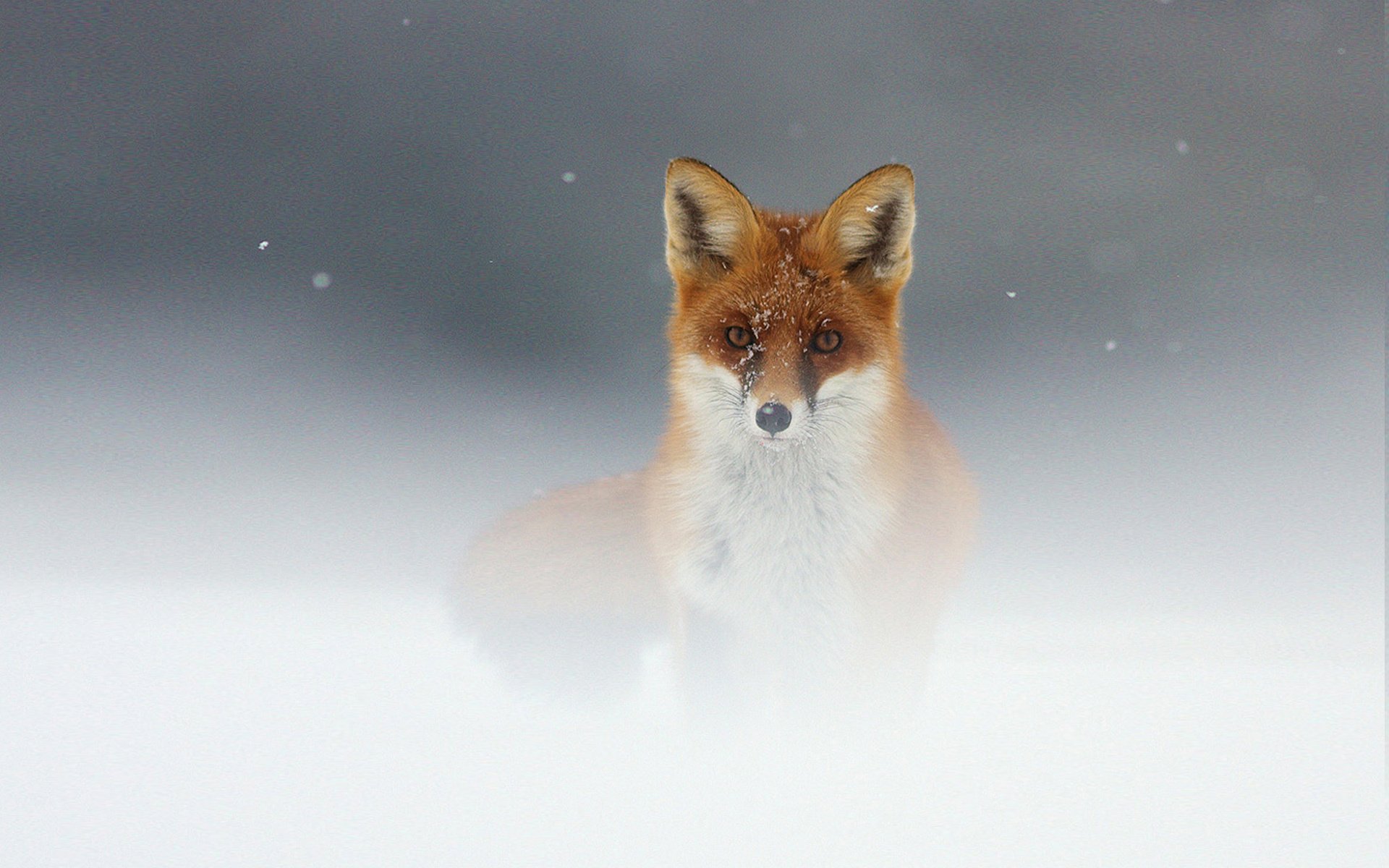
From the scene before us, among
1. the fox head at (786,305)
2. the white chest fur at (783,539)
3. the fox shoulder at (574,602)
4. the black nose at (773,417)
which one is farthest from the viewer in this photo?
the fox shoulder at (574,602)

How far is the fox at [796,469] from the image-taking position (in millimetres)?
2043

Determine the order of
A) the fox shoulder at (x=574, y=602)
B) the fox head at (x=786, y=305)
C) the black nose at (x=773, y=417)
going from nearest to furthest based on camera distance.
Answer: the black nose at (x=773, y=417) < the fox head at (x=786, y=305) < the fox shoulder at (x=574, y=602)

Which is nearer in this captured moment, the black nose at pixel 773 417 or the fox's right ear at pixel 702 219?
the black nose at pixel 773 417

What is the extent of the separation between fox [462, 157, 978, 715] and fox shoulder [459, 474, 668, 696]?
29 centimetres

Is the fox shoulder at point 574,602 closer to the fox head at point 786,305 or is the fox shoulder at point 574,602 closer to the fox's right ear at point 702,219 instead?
the fox head at point 786,305

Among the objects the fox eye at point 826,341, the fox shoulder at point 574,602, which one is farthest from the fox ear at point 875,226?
the fox shoulder at point 574,602

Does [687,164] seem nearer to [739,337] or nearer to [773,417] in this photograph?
[739,337]

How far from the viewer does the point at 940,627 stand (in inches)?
94.0

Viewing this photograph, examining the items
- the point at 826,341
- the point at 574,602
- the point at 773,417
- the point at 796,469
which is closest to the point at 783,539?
the point at 796,469

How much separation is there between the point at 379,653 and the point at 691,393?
1.49 meters

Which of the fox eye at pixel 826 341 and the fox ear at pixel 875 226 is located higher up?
the fox ear at pixel 875 226

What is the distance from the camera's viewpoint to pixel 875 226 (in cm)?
214

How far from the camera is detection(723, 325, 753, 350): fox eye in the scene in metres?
2.01

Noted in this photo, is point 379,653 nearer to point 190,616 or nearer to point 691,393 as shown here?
point 190,616
